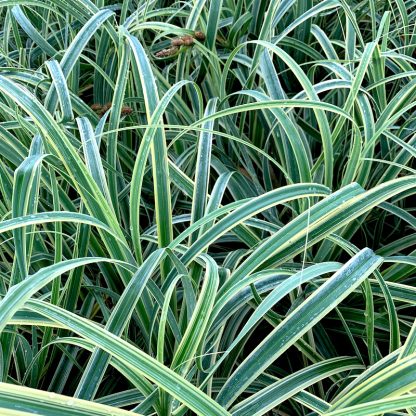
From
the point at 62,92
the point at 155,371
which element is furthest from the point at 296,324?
the point at 62,92

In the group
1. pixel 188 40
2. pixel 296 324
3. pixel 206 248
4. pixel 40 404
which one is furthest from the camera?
pixel 188 40

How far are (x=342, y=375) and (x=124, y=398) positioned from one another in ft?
1.00

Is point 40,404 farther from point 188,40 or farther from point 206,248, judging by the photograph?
point 188,40

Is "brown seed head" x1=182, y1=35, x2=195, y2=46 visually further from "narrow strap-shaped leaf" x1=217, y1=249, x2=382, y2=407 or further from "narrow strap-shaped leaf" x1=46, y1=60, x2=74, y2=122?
"narrow strap-shaped leaf" x1=217, y1=249, x2=382, y2=407

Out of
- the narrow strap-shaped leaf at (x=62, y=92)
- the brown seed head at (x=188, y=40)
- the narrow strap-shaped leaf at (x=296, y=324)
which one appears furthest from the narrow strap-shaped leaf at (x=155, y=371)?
the brown seed head at (x=188, y=40)

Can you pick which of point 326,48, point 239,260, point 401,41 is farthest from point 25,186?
point 401,41

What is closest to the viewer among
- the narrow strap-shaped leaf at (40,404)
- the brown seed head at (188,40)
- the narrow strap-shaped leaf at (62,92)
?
the narrow strap-shaped leaf at (40,404)

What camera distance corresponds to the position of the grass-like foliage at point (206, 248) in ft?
2.38

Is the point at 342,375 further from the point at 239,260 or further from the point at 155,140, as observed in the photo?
the point at 155,140

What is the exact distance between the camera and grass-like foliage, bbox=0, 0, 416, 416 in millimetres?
724

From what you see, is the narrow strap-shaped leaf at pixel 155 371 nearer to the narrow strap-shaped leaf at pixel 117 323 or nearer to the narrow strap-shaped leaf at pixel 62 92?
the narrow strap-shaped leaf at pixel 117 323

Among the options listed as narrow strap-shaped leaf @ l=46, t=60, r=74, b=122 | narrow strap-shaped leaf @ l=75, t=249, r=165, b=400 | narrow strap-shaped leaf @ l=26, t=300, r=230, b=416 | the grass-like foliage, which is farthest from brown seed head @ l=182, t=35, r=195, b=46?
narrow strap-shaped leaf @ l=26, t=300, r=230, b=416

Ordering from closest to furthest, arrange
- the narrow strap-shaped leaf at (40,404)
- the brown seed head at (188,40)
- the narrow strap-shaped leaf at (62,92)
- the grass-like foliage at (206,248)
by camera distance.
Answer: the narrow strap-shaped leaf at (40,404) → the grass-like foliage at (206,248) → the narrow strap-shaped leaf at (62,92) → the brown seed head at (188,40)

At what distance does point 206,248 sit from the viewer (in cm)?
93
